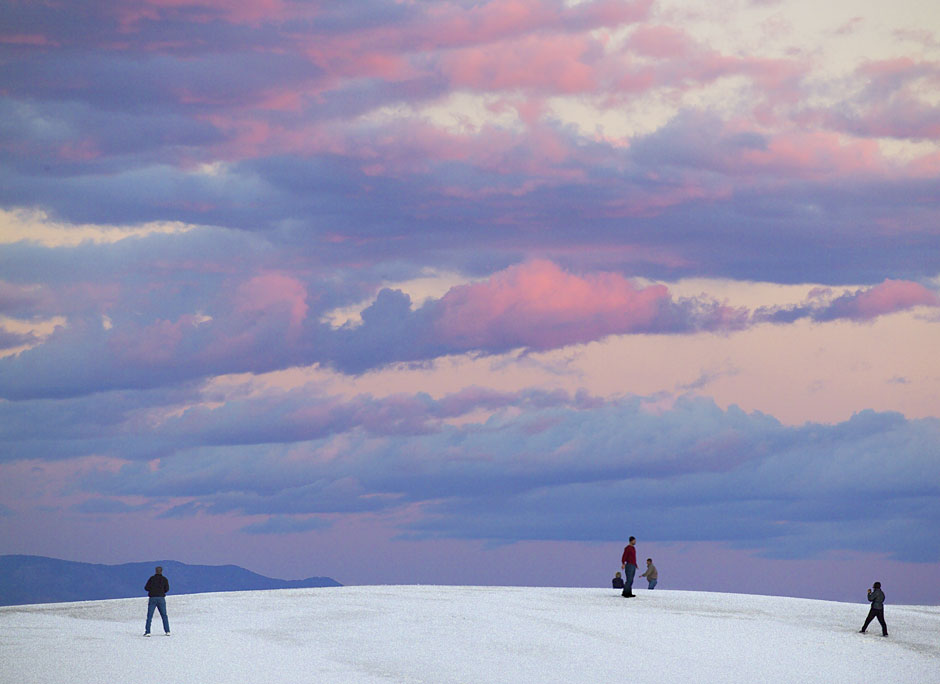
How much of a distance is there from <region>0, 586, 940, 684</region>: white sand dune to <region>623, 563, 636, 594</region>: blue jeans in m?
0.63

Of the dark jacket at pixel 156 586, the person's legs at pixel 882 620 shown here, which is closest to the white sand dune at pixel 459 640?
the person's legs at pixel 882 620

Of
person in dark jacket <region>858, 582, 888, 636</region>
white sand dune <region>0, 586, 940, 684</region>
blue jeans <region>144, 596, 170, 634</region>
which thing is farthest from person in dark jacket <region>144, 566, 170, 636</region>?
person in dark jacket <region>858, 582, 888, 636</region>

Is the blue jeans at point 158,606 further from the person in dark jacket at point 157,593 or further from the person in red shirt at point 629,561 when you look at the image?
the person in red shirt at point 629,561

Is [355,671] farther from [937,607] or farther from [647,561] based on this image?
[937,607]

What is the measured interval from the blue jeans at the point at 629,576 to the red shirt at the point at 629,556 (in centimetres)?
18

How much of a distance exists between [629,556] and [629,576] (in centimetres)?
134

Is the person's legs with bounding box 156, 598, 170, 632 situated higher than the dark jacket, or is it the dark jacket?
the dark jacket

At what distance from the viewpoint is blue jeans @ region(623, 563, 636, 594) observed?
43.4m

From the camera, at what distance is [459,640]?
35.1m

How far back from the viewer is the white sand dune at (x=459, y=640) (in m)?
30.5

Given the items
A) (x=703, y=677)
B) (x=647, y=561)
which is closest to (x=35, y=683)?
(x=703, y=677)

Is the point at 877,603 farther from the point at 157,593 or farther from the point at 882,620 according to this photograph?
the point at 157,593

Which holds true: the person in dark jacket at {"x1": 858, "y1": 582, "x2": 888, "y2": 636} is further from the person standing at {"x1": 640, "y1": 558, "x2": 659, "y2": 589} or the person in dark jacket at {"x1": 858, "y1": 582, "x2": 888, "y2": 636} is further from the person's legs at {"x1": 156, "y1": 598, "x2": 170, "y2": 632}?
the person's legs at {"x1": 156, "y1": 598, "x2": 170, "y2": 632}

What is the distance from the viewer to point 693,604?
45000mm
